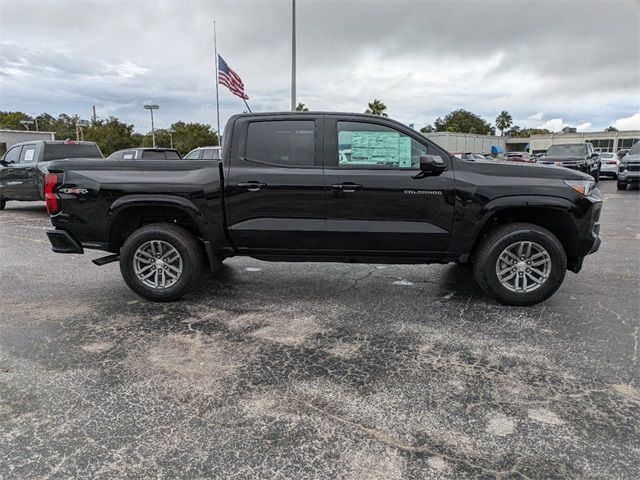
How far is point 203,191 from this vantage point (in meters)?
4.59

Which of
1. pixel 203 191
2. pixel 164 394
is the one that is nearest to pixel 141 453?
pixel 164 394

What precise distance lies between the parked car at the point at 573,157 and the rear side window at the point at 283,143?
55.6 feet

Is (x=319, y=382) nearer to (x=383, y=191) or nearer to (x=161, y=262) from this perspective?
(x=383, y=191)

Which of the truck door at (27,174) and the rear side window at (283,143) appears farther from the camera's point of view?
the truck door at (27,174)

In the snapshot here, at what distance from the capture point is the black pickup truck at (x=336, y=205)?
450 cm

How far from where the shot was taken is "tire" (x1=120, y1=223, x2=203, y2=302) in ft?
15.4

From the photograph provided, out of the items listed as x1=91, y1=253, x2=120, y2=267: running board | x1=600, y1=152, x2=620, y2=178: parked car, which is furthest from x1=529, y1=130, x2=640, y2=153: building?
x1=91, y1=253, x2=120, y2=267: running board

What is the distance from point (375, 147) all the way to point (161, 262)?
8.24 feet

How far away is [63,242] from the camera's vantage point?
4816 mm

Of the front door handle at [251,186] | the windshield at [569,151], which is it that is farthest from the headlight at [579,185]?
the windshield at [569,151]

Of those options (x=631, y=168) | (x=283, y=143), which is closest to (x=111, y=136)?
(x=631, y=168)

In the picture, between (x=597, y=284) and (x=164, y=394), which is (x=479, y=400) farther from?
(x=597, y=284)

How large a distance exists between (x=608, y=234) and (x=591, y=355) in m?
6.35

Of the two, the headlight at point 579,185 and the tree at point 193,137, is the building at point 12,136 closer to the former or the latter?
the tree at point 193,137
